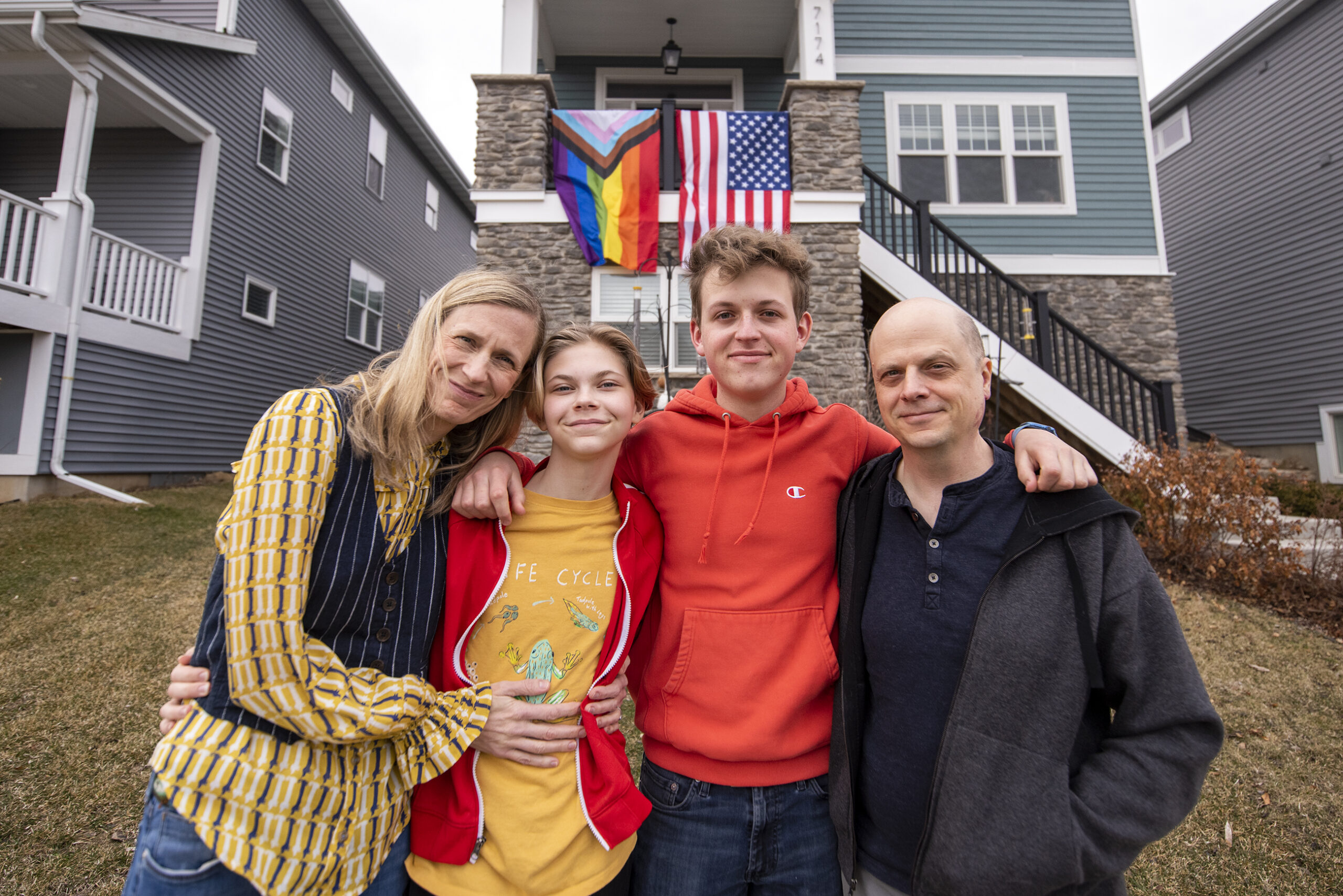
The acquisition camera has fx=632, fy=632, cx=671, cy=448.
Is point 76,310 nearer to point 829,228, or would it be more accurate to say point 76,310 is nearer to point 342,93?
point 342,93

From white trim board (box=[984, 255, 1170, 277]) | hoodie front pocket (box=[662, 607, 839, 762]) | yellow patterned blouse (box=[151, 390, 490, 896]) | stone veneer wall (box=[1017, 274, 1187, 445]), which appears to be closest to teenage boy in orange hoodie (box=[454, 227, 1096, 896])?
hoodie front pocket (box=[662, 607, 839, 762])

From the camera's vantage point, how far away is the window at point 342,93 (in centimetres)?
1376

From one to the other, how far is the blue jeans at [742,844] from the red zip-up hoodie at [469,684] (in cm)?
14

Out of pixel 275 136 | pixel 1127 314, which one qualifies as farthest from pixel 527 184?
pixel 1127 314

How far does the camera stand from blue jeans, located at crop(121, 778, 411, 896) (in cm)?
124

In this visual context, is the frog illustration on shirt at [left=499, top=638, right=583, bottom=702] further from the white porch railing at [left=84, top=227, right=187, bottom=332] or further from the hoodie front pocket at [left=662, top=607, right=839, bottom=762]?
the white porch railing at [left=84, top=227, right=187, bottom=332]

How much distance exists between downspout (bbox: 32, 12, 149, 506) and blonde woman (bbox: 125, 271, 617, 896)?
8549mm

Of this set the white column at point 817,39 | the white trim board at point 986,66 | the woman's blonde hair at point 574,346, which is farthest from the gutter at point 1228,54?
the woman's blonde hair at point 574,346

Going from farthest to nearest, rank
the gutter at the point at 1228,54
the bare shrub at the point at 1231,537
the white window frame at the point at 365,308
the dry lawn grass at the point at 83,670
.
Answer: the white window frame at the point at 365,308, the gutter at the point at 1228,54, the bare shrub at the point at 1231,537, the dry lawn grass at the point at 83,670

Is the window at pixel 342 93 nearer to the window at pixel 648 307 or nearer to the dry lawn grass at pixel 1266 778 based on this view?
the window at pixel 648 307

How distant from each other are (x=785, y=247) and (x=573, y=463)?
905 millimetres

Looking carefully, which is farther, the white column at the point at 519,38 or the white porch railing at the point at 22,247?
the white column at the point at 519,38

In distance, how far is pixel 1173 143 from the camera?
49.7 feet

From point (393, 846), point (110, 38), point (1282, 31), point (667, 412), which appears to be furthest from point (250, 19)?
point (1282, 31)
